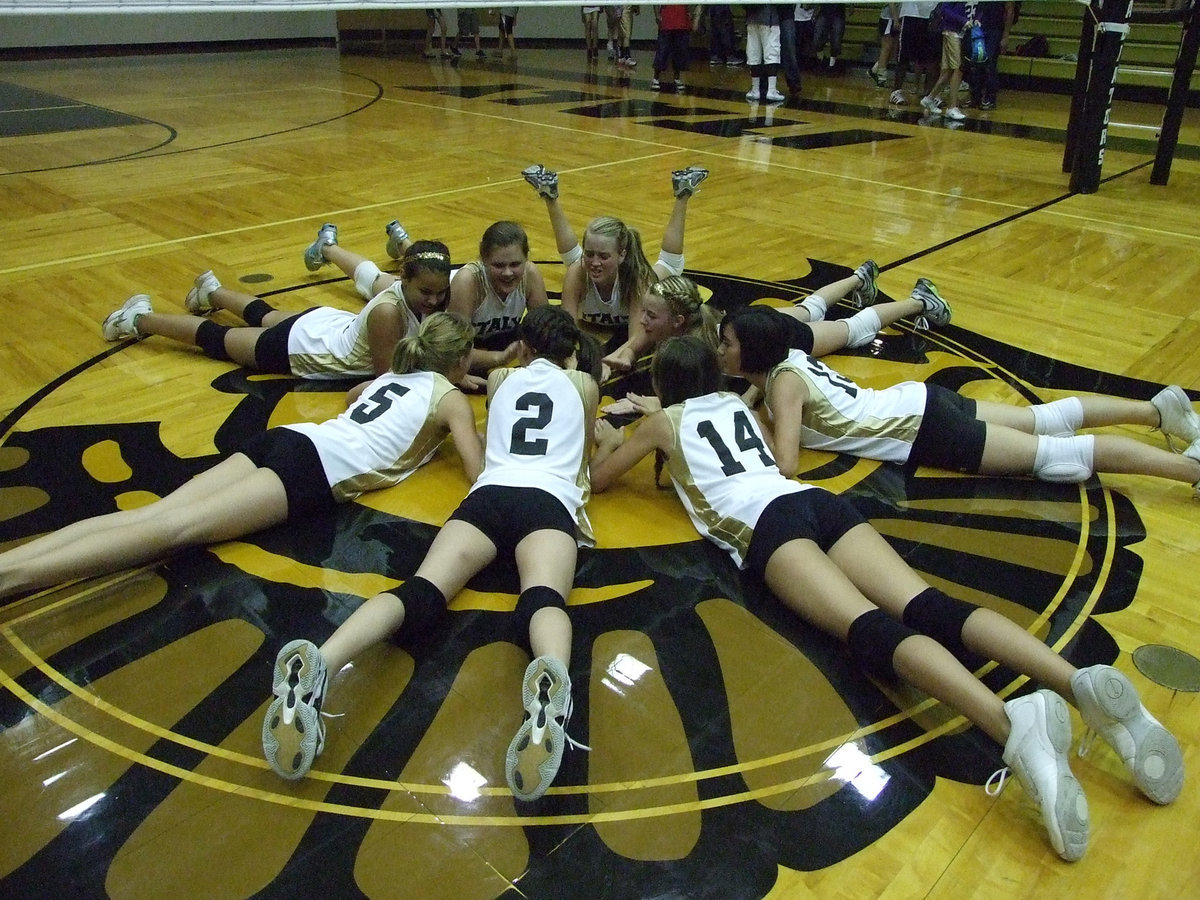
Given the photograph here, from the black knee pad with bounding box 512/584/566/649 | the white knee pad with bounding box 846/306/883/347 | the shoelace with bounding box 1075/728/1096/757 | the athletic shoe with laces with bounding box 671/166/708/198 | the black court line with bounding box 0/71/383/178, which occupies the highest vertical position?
the athletic shoe with laces with bounding box 671/166/708/198

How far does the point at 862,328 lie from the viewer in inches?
152

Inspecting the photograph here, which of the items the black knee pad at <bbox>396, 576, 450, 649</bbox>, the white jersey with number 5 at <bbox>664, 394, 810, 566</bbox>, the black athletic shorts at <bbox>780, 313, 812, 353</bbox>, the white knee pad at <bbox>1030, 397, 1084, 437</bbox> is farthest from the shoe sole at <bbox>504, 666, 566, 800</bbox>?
the black athletic shorts at <bbox>780, 313, 812, 353</bbox>

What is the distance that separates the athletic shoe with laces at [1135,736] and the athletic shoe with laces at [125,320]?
365 cm

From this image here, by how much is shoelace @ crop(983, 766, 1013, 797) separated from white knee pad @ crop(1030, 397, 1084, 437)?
1.51 metres

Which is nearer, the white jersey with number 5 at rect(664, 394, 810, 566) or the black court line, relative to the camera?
the white jersey with number 5 at rect(664, 394, 810, 566)

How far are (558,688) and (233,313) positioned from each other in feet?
9.81

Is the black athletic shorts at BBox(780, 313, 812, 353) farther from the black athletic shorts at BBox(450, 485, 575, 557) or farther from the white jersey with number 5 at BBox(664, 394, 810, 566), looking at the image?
the black athletic shorts at BBox(450, 485, 575, 557)

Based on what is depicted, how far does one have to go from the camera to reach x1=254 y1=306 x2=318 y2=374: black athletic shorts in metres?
3.57

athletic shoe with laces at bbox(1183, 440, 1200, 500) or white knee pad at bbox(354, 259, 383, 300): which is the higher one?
white knee pad at bbox(354, 259, 383, 300)

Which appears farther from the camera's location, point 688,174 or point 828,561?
point 688,174

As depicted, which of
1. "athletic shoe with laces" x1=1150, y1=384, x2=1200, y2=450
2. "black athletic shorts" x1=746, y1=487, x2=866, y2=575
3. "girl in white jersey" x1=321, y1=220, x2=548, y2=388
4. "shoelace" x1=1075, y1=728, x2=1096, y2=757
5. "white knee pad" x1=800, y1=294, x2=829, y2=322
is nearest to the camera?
"shoelace" x1=1075, y1=728, x2=1096, y2=757

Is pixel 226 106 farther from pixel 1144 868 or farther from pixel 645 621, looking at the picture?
pixel 1144 868

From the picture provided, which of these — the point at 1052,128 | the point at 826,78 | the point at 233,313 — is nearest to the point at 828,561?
the point at 233,313

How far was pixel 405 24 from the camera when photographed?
55.4 feet
